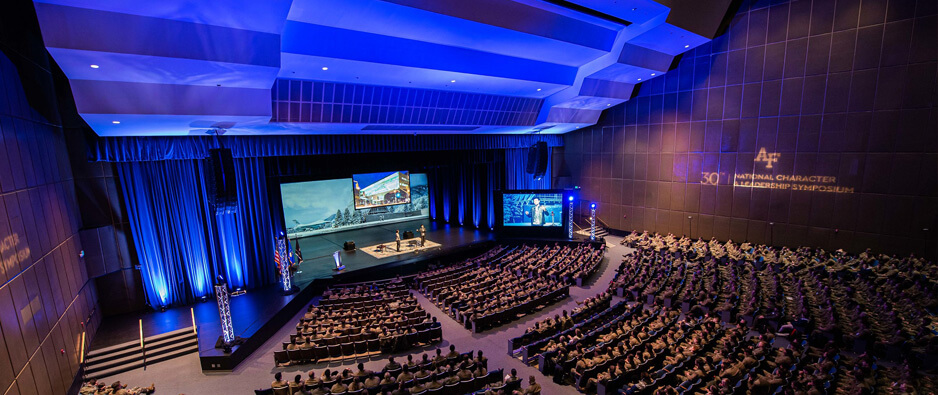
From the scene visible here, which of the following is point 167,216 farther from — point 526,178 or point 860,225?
point 860,225

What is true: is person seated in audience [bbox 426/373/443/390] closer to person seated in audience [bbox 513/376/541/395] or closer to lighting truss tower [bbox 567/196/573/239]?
person seated in audience [bbox 513/376/541/395]

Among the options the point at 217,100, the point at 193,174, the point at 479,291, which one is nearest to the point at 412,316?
the point at 479,291

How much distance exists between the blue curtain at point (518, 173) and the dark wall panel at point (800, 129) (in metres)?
5.54

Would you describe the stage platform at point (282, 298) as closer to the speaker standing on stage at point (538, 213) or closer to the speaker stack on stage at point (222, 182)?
the speaker standing on stage at point (538, 213)

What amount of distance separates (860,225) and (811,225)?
1.47 meters

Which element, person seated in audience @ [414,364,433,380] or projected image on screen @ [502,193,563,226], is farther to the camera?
projected image on screen @ [502,193,563,226]

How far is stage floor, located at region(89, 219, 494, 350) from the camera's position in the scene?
1082cm

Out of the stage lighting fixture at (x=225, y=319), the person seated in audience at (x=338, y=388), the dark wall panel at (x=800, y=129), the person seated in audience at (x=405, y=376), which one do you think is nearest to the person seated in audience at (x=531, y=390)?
the person seated in audience at (x=405, y=376)

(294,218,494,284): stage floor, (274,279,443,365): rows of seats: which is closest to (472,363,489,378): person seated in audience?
(274,279,443,365): rows of seats

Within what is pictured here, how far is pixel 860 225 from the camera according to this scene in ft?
50.0

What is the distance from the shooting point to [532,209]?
2042cm

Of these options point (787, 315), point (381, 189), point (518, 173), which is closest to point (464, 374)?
point (787, 315)

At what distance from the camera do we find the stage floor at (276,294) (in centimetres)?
1082

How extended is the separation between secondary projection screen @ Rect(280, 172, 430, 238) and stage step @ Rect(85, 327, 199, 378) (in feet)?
28.2
